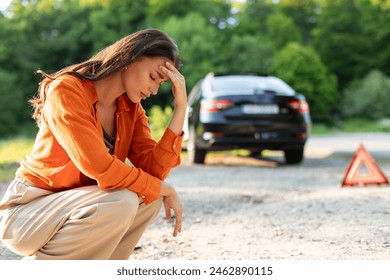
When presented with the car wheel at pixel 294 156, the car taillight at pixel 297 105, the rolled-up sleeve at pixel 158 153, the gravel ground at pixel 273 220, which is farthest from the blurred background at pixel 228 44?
the rolled-up sleeve at pixel 158 153

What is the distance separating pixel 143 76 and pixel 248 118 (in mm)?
6445

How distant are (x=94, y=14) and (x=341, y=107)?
1953 centimetres

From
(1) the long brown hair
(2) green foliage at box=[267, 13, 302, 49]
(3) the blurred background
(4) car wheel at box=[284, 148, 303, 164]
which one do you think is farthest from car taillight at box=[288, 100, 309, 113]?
→ (2) green foliage at box=[267, 13, 302, 49]

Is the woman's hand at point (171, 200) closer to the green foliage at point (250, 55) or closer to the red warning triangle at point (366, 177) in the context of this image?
the red warning triangle at point (366, 177)

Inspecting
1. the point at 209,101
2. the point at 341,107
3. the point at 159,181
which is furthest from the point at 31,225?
the point at 341,107

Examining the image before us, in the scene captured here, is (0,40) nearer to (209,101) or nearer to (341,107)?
(341,107)

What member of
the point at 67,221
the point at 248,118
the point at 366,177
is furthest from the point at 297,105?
the point at 67,221

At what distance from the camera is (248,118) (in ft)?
29.9

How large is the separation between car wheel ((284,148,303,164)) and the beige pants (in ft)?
24.2

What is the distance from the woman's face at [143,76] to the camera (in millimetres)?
2740

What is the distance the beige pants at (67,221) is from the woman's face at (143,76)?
50cm

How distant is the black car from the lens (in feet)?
29.7

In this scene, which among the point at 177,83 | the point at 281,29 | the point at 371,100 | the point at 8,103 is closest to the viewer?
the point at 177,83

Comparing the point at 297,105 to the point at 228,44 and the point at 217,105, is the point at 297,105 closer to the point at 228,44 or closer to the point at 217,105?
the point at 217,105
